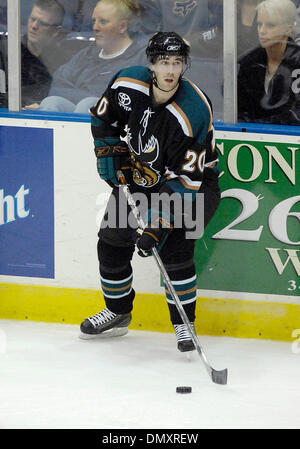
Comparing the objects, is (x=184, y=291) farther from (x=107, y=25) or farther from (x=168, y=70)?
(x=107, y=25)

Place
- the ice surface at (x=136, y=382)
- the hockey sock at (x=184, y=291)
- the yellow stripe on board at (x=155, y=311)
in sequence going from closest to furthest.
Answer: the ice surface at (x=136, y=382), the hockey sock at (x=184, y=291), the yellow stripe on board at (x=155, y=311)

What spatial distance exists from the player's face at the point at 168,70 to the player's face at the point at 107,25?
2.00 feet

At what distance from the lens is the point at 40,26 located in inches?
158

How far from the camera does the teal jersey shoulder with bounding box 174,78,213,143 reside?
339 centimetres

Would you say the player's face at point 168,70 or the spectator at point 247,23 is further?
the spectator at point 247,23

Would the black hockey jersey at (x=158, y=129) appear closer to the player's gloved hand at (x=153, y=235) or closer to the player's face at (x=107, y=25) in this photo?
the player's gloved hand at (x=153, y=235)

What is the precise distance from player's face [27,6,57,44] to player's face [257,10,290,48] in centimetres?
87

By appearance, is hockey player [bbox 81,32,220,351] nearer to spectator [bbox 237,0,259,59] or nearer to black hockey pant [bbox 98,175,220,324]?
black hockey pant [bbox 98,175,220,324]

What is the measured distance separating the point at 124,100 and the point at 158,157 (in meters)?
0.25

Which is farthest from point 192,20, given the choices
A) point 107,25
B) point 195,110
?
point 195,110

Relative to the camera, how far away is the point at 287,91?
147 inches

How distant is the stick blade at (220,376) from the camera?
3.32 metres

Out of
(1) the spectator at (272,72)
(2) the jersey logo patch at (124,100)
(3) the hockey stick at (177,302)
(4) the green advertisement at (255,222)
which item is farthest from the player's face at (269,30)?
(3) the hockey stick at (177,302)
